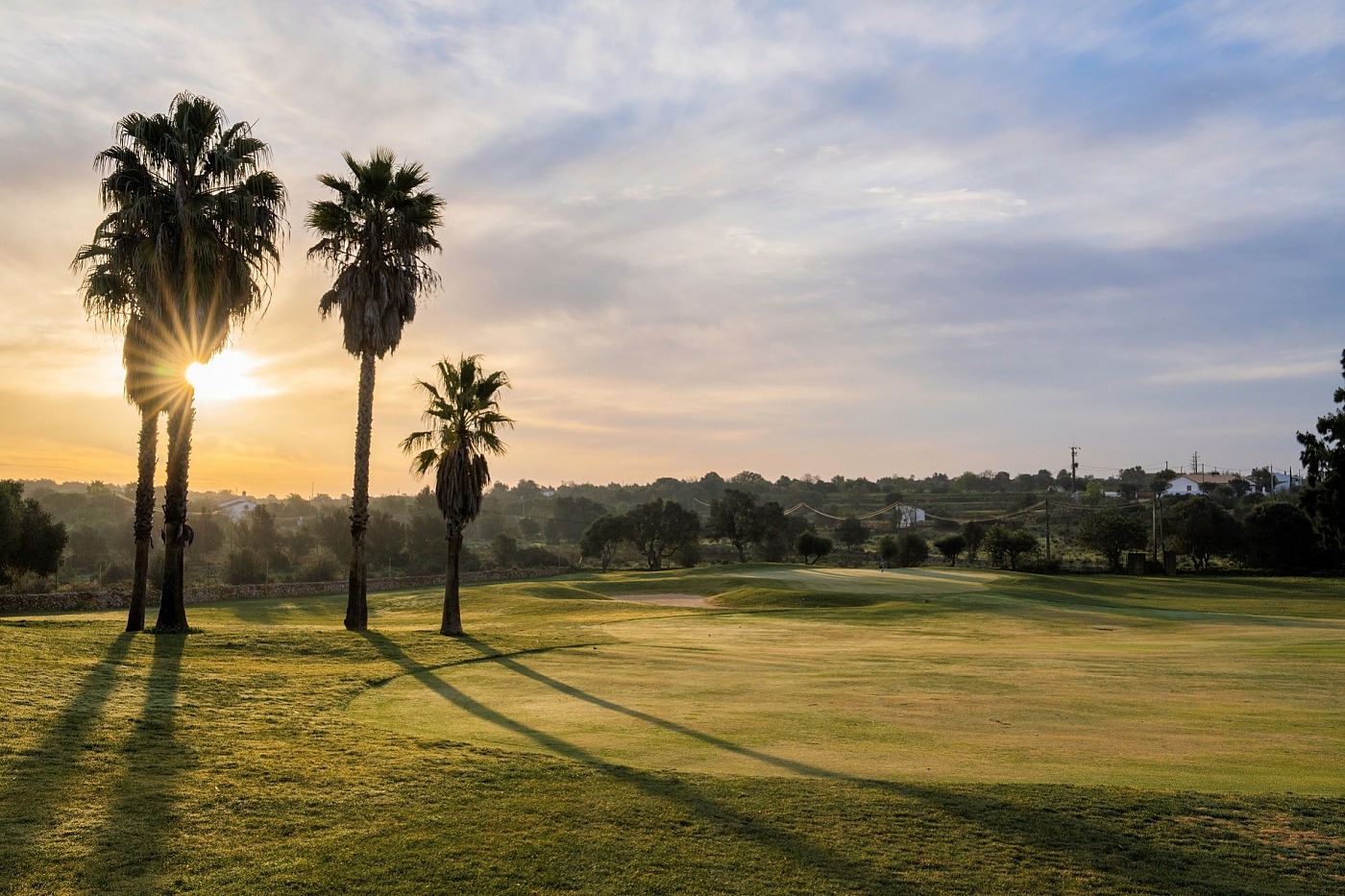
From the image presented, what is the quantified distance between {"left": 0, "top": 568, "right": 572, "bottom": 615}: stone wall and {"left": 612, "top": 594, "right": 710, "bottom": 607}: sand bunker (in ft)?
49.8

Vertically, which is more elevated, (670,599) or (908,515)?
(908,515)

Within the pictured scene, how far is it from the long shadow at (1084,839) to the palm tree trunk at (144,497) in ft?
66.0

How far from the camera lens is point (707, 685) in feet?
64.1

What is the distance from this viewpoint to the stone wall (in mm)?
39375

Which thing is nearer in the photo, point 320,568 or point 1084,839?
point 1084,839

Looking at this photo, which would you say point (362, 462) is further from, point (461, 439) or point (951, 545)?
point (951, 545)

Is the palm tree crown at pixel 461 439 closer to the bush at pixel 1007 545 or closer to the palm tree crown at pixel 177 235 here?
the palm tree crown at pixel 177 235

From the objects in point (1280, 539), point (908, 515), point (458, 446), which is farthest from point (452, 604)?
point (908, 515)

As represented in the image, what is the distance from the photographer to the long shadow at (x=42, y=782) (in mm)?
7922

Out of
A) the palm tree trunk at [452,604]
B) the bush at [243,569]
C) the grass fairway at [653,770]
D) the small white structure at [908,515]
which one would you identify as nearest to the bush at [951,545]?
the small white structure at [908,515]

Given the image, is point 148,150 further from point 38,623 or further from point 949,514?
point 949,514

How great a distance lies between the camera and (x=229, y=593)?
2037 inches

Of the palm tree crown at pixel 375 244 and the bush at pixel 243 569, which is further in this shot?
the bush at pixel 243 569

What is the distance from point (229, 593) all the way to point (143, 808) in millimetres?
46874
